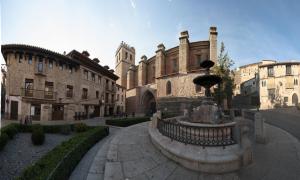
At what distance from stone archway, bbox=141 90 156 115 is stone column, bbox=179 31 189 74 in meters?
11.2

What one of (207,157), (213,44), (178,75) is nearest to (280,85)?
(213,44)

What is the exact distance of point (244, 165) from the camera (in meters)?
5.21

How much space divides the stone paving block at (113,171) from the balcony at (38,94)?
17271 millimetres

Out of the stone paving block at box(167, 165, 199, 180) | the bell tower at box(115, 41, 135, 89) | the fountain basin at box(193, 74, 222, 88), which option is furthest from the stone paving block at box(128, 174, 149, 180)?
the bell tower at box(115, 41, 135, 89)

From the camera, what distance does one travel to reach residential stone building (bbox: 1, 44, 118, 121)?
1741cm

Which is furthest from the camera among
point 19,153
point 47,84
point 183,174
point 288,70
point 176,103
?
point 288,70

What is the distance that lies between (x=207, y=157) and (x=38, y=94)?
19915 mm

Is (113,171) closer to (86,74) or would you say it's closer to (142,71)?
(86,74)

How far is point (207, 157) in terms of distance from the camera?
196 inches

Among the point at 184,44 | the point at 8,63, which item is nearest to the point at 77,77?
the point at 8,63

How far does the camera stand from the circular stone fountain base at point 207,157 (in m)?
4.89

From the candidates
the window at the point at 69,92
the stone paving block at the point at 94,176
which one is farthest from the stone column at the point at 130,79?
the stone paving block at the point at 94,176

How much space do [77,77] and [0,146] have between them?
51.0ft

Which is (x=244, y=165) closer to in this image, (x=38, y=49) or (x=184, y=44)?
(x=38, y=49)
